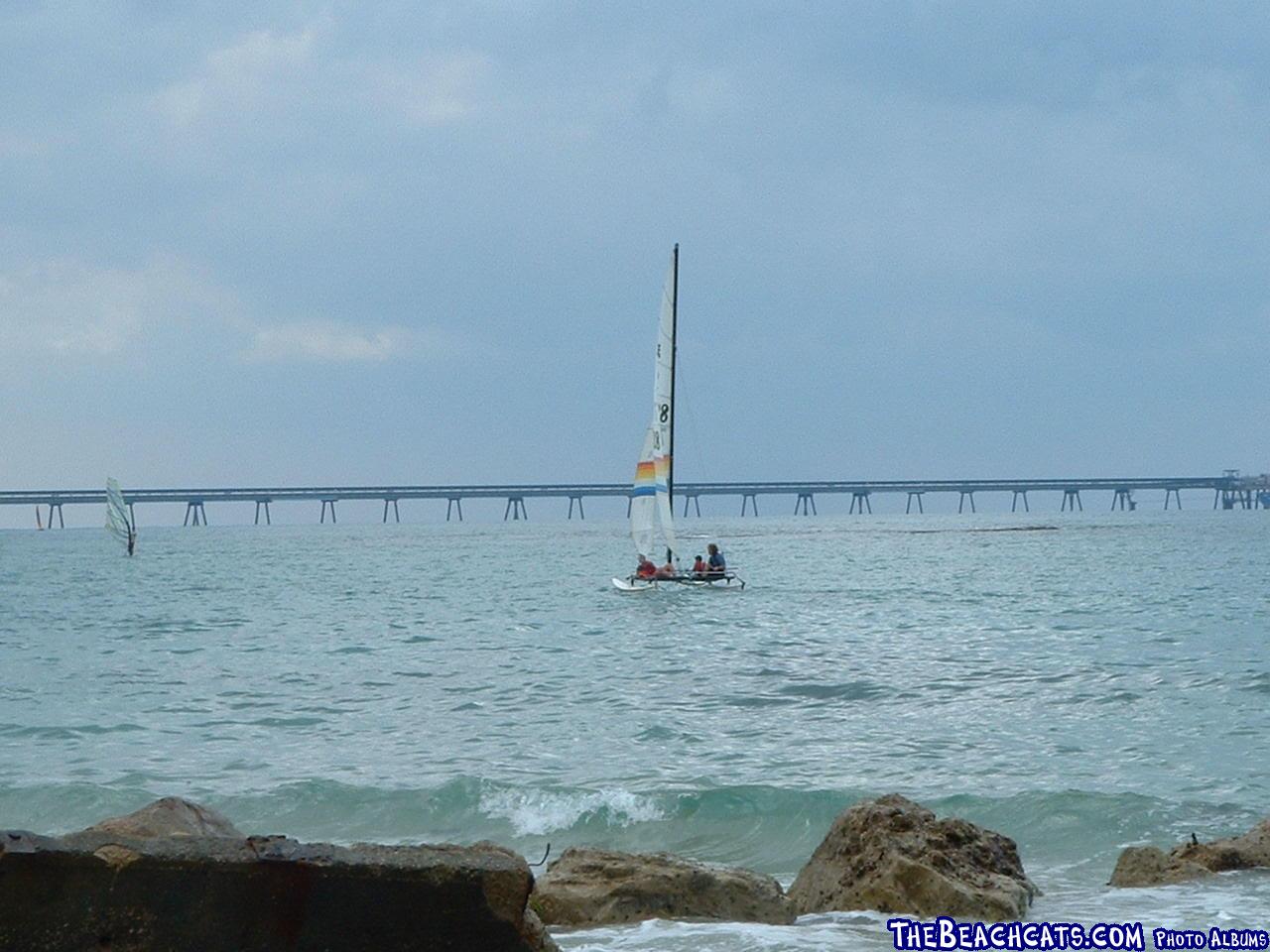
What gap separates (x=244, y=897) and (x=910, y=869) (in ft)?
12.1

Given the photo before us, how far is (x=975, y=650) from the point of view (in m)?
24.6

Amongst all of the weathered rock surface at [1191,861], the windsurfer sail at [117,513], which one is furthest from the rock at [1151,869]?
the windsurfer sail at [117,513]

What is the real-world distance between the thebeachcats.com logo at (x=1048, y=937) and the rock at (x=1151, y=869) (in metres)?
1.09

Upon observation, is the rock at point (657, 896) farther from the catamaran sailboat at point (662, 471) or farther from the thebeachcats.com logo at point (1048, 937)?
the catamaran sailboat at point (662, 471)

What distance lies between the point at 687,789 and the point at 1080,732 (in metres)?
5.43

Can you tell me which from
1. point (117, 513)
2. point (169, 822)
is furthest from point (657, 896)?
point (117, 513)

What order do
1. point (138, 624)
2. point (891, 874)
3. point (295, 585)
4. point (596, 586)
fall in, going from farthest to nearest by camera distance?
1. point (295, 585)
2. point (596, 586)
3. point (138, 624)
4. point (891, 874)

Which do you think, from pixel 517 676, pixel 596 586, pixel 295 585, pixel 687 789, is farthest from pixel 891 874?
pixel 295 585

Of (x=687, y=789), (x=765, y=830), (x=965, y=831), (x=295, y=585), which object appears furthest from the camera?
(x=295, y=585)

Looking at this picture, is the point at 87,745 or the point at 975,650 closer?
the point at 87,745

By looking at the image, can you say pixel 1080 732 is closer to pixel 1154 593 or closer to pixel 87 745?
pixel 87 745

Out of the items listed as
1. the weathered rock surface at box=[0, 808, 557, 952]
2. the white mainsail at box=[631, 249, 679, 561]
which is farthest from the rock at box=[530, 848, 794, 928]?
the white mainsail at box=[631, 249, 679, 561]

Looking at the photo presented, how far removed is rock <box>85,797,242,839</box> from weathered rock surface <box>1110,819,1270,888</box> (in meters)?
5.20

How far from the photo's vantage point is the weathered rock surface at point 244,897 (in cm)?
479
